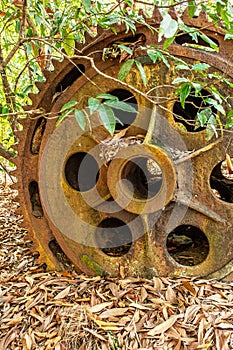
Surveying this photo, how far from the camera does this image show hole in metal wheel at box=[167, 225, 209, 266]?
2634 mm

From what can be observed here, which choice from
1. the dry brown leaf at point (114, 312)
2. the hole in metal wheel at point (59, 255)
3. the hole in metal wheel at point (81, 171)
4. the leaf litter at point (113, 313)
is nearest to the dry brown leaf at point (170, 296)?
the leaf litter at point (113, 313)

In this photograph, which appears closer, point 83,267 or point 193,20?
point 193,20

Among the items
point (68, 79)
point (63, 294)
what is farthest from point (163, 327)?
point (68, 79)

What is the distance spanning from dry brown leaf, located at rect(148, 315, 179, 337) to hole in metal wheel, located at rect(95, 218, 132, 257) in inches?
26.1

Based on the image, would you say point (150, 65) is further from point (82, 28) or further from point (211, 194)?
point (211, 194)

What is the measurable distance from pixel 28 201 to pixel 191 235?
1285mm

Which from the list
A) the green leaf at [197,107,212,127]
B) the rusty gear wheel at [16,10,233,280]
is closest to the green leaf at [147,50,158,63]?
the rusty gear wheel at [16,10,233,280]

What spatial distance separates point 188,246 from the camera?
291cm

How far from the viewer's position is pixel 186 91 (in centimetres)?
177

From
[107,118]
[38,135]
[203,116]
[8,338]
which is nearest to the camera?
[107,118]

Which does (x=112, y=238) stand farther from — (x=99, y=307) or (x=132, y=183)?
(x=99, y=307)

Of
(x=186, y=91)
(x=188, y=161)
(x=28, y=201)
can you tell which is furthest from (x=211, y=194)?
(x=28, y=201)

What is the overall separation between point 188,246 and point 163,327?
0.97 m

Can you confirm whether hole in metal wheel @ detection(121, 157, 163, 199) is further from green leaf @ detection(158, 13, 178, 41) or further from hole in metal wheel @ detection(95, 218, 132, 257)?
green leaf @ detection(158, 13, 178, 41)
